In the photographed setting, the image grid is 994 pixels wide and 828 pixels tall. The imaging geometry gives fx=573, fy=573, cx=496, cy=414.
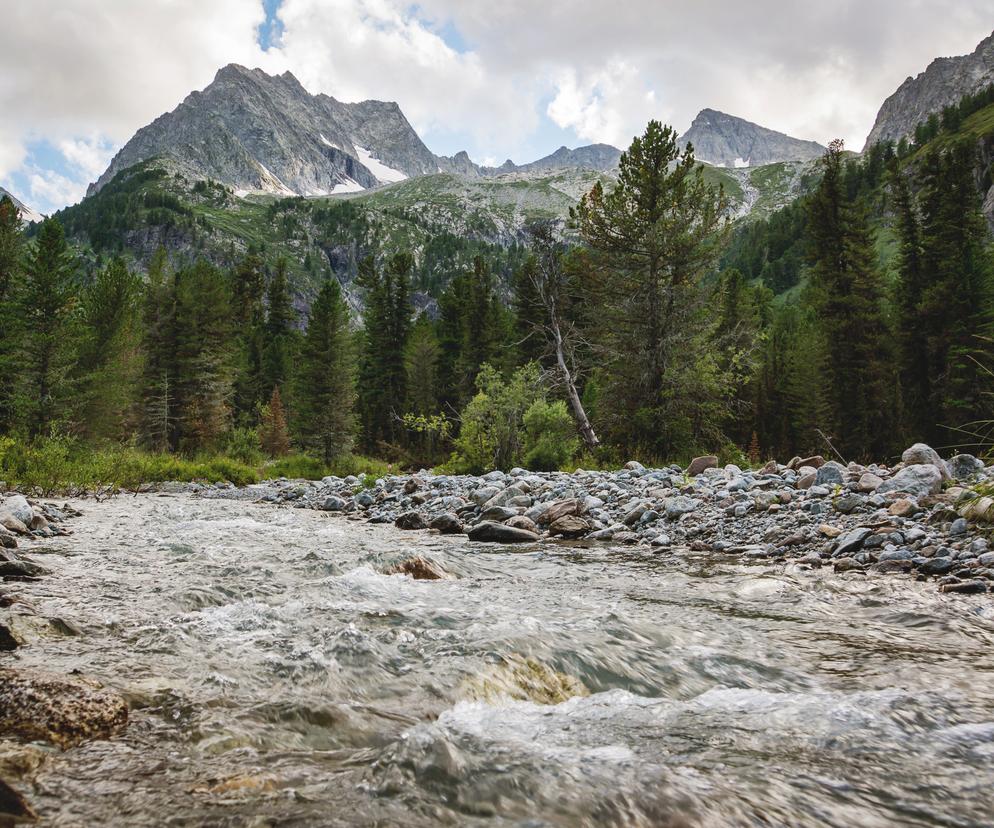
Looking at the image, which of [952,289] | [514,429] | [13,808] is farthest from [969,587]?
[952,289]

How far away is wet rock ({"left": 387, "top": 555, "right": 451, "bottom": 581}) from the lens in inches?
224

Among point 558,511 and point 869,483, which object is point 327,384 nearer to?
point 558,511

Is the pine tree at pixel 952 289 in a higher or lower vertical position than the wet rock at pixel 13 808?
higher

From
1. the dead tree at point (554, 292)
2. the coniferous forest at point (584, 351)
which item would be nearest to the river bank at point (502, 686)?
the coniferous forest at point (584, 351)

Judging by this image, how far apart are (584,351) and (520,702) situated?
708 inches

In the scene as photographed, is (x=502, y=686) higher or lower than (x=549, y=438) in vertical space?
lower

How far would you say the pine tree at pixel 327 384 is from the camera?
3117 cm

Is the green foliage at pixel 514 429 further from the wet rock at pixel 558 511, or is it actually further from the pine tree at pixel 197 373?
the pine tree at pixel 197 373

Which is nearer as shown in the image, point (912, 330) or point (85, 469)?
point (85, 469)

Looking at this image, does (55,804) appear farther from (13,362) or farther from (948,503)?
(13,362)

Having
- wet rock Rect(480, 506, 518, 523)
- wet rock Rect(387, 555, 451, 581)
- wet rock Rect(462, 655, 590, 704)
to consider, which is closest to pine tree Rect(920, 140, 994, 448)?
wet rock Rect(480, 506, 518, 523)

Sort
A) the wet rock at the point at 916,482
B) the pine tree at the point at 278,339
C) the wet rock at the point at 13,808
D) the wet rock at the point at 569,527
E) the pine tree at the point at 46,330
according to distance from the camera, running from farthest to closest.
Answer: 1. the pine tree at the point at 278,339
2. the pine tree at the point at 46,330
3. the wet rock at the point at 569,527
4. the wet rock at the point at 916,482
5. the wet rock at the point at 13,808

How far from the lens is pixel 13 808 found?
1.62 m

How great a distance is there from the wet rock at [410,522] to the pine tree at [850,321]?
67.1ft
